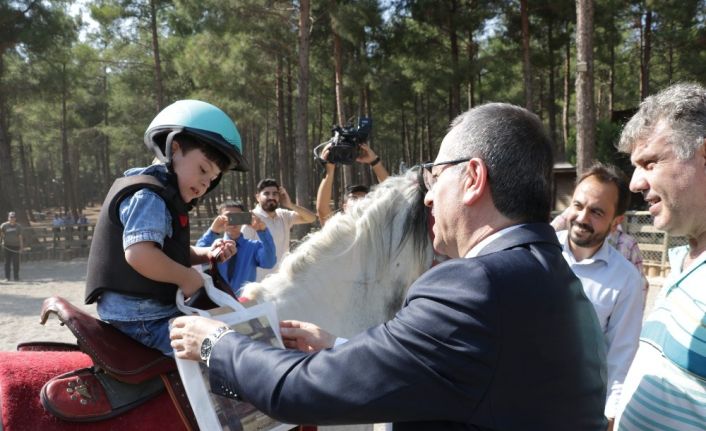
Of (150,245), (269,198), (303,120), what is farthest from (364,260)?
(303,120)

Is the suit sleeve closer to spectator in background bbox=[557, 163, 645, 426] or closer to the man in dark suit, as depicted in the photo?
the man in dark suit

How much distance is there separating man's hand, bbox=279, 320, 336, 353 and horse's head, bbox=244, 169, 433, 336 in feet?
2.77

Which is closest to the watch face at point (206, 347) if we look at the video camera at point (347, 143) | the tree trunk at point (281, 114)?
the video camera at point (347, 143)

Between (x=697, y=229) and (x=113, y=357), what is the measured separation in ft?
6.83

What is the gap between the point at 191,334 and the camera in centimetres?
Answer: 140

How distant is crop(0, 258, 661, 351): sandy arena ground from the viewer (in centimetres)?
812

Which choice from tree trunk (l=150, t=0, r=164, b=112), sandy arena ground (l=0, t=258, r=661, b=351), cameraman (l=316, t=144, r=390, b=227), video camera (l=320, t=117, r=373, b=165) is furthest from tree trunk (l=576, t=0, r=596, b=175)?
tree trunk (l=150, t=0, r=164, b=112)

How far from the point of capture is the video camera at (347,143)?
3736 millimetres

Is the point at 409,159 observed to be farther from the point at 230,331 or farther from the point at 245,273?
the point at 230,331

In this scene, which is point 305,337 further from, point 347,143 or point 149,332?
point 347,143

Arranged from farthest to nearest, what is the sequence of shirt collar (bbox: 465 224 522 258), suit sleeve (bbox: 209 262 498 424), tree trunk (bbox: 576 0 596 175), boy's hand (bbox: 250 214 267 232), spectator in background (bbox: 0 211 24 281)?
spectator in background (bbox: 0 211 24 281) < tree trunk (bbox: 576 0 596 175) < boy's hand (bbox: 250 214 267 232) < shirt collar (bbox: 465 224 522 258) < suit sleeve (bbox: 209 262 498 424)

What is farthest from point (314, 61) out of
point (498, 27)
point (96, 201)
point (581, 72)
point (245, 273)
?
point (96, 201)

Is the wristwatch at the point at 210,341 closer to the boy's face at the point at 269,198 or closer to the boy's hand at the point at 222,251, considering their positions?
the boy's hand at the point at 222,251

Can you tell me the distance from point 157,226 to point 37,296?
12133 millimetres
